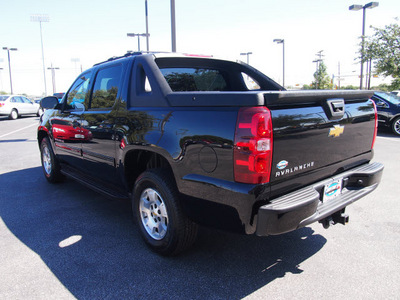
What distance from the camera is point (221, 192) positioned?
2271 millimetres

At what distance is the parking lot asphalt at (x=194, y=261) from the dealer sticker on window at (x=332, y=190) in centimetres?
61

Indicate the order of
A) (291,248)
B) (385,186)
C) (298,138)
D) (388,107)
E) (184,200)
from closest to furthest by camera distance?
(298,138), (184,200), (291,248), (385,186), (388,107)

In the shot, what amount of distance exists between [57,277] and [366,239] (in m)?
2.99

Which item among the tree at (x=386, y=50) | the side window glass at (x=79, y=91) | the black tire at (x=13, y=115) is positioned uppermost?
the tree at (x=386, y=50)

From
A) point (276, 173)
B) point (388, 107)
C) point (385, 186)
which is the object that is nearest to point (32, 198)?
point (276, 173)

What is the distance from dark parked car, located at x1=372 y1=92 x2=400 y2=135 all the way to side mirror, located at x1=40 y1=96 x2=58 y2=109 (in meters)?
10.2

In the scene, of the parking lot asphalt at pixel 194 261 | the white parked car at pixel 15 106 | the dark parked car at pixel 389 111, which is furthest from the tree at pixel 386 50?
the white parked car at pixel 15 106

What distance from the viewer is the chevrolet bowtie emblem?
104 inches

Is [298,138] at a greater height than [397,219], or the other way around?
[298,138]

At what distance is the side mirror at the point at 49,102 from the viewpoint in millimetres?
4935

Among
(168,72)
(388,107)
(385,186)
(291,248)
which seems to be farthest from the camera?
(388,107)

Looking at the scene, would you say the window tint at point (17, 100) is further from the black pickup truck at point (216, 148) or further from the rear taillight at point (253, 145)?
the rear taillight at point (253, 145)

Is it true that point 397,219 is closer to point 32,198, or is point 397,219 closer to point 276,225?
point 276,225

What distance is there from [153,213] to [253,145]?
1.37 m
